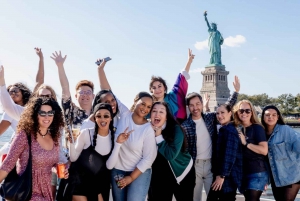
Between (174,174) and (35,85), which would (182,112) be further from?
(35,85)

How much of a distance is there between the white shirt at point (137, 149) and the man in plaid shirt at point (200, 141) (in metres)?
0.57

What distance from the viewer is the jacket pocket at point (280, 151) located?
3.54 m

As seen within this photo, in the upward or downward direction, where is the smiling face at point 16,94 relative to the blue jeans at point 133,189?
upward

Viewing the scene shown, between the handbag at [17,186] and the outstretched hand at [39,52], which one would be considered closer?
the handbag at [17,186]

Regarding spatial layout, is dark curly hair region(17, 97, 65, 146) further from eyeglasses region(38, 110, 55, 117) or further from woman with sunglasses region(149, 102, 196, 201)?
woman with sunglasses region(149, 102, 196, 201)

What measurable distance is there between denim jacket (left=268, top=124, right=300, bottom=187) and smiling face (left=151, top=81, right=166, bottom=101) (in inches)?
53.8

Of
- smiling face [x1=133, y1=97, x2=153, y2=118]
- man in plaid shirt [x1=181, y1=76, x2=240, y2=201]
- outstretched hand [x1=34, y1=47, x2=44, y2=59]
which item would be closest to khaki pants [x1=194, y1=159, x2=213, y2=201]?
man in plaid shirt [x1=181, y1=76, x2=240, y2=201]

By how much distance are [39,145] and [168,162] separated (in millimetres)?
1291

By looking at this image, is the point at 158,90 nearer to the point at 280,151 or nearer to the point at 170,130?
the point at 170,130

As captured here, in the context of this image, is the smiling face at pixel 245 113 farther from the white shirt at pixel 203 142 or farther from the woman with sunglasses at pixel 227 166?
the white shirt at pixel 203 142

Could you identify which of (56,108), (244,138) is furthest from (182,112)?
(56,108)

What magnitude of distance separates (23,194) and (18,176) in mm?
142

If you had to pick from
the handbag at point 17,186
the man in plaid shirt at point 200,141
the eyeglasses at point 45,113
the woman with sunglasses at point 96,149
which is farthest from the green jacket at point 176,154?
Result: the handbag at point 17,186

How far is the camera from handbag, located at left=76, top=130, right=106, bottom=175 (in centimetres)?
285
